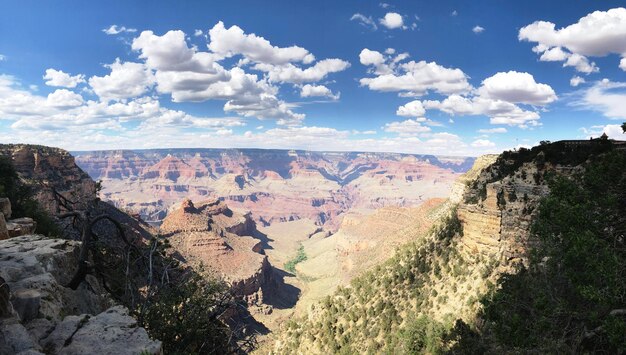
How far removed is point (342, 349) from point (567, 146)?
24103mm

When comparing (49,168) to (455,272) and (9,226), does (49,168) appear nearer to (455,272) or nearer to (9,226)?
(9,226)

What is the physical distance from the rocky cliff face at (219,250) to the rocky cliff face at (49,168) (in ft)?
97.6

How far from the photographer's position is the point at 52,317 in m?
8.59

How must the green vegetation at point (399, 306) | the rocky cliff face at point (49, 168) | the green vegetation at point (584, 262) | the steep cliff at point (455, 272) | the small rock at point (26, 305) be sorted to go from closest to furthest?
1. the small rock at point (26, 305)
2. the green vegetation at point (584, 262)
3. the steep cliff at point (455, 272)
4. the green vegetation at point (399, 306)
5. the rocky cliff face at point (49, 168)

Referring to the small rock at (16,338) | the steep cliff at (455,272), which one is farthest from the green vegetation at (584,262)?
the small rock at (16,338)

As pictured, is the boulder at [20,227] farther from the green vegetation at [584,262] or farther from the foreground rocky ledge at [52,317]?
the green vegetation at [584,262]

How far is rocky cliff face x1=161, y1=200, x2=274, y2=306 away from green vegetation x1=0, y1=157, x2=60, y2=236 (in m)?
48.9

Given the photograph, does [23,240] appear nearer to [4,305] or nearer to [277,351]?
[4,305]

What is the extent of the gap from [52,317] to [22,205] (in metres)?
28.6

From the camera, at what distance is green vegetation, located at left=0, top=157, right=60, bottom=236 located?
2820 cm

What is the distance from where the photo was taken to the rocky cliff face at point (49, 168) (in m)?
66.8

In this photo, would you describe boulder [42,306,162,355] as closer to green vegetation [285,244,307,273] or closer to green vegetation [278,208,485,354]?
green vegetation [278,208,485,354]

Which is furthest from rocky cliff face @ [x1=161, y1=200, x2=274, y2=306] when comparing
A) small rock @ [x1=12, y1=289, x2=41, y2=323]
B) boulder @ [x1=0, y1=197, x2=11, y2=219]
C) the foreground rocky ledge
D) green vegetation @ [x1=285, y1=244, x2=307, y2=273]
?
small rock @ [x1=12, y1=289, x2=41, y2=323]

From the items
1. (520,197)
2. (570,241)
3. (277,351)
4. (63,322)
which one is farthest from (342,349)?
(63,322)
